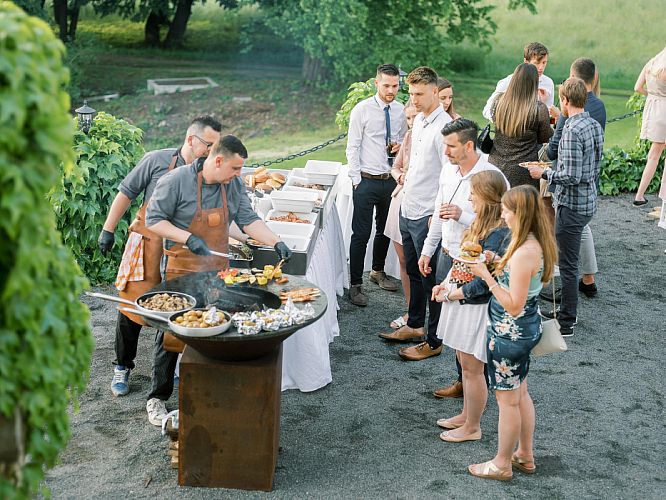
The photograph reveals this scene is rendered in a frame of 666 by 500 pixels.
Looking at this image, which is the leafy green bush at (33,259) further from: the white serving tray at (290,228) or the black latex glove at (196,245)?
the white serving tray at (290,228)

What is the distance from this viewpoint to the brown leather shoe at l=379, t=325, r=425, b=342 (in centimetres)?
604

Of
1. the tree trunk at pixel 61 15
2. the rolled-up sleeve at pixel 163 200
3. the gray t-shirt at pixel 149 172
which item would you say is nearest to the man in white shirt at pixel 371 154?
the gray t-shirt at pixel 149 172

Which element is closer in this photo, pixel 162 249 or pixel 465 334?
pixel 465 334

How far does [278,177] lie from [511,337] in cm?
318

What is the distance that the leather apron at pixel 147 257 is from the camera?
4.89m

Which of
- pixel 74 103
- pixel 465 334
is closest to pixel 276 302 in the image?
pixel 465 334

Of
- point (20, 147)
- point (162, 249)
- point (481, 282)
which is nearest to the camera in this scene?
point (20, 147)

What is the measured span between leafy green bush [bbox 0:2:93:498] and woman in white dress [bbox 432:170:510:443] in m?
1.99

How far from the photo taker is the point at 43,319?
2.83 metres

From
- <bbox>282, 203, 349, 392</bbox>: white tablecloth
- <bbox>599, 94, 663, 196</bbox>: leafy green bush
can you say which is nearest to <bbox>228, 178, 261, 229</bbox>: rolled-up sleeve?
<bbox>282, 203, 349, 392</bbox>: white tablecloth

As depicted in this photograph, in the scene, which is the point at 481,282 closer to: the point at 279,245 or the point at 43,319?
the point at 279,245

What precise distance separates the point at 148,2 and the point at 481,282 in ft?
50.8

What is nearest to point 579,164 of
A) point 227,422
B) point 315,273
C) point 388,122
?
point 388,122

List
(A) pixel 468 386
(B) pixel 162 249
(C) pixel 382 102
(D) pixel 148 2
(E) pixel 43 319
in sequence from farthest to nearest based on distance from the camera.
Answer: (D) pixel 148 2 → (C) pixel 382 102 → (B) pixel 162 249 → (A) pixel 468 386 → (E) pixel 43 319
